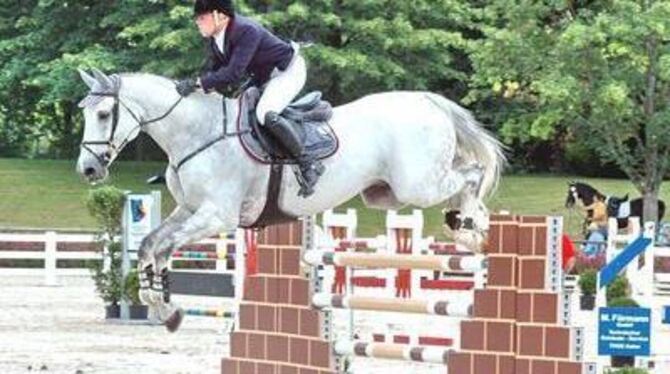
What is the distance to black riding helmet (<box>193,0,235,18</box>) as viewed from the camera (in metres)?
9.79

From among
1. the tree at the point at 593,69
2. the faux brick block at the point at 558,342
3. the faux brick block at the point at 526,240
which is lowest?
the faux brick block at the point at 558,342

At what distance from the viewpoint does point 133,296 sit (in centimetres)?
1897

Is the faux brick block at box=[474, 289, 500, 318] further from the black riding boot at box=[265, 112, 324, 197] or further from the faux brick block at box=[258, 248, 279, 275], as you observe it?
the faux brick block at box=[258, 248, 279, 275]

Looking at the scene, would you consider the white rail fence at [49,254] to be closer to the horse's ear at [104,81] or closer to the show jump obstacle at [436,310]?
the show jump obstacle at [436,310]

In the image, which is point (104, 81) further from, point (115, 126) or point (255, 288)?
point (255, 288)

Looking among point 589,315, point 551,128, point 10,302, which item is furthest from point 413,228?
point 551,128

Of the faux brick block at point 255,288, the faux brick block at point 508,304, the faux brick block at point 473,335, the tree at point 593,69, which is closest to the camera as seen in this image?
the faux brick block at point 508,304

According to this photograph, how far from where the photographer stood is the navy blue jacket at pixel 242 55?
9.75m

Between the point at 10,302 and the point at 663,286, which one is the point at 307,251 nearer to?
the point at 10,302

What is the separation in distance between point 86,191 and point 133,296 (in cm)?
1627

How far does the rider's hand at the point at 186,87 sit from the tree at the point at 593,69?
63.5 feet

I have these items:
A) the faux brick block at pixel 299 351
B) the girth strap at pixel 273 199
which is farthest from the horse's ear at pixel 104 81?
the faux brick block at pixel 299 351

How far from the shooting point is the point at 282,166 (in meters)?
10.1

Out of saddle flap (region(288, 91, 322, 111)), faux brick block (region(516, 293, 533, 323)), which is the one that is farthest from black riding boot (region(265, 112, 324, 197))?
faux brick block (region(516, 293, 533, 323))
